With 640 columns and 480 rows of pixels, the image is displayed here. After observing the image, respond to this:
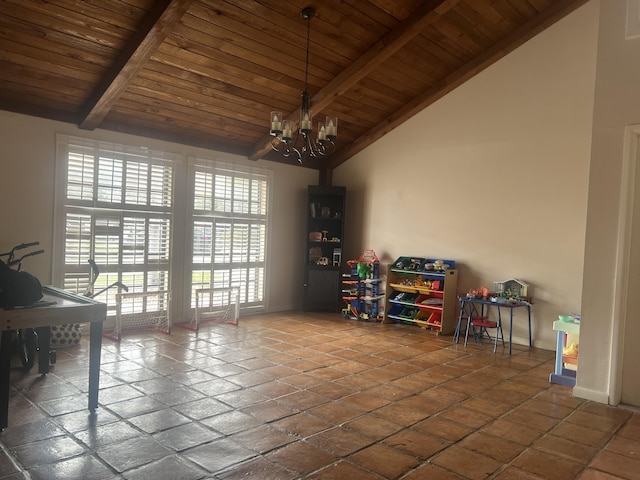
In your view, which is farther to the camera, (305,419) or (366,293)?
(366,293)

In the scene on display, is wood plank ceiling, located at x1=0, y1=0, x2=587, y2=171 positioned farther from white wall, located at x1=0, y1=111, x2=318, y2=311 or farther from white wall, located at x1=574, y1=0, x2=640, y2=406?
white wall, located at x1=574, y1=0, x2=640, y2=406

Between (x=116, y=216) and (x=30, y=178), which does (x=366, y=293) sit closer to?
(x=116, y=216)

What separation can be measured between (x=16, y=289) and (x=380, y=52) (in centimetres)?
437

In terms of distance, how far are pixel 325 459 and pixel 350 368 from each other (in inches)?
77.2

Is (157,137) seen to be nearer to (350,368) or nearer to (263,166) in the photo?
(263,166)

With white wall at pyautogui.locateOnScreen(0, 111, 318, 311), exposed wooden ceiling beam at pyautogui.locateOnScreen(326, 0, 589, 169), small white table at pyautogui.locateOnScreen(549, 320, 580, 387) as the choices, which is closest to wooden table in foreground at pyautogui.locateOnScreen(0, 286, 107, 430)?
white wall at pyautogui.locateOnScreen(0, 111, 318, 311)

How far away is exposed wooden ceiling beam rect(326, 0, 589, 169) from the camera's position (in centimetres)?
585

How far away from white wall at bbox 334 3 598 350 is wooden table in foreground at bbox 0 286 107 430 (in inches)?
197

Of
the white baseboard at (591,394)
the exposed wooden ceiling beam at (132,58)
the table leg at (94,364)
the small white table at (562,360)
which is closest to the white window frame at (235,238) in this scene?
the exposed wooden ceiling beam at (132,58)

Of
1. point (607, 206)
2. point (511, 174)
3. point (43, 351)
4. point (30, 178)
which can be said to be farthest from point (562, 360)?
point (30, 178)

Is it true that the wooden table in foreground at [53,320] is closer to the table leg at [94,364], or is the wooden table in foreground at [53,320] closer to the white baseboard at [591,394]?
the table leg at [94,364]

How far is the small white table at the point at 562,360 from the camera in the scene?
178 inches

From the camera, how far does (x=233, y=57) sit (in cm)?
523

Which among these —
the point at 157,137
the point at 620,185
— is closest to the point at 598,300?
the point at 620,185
